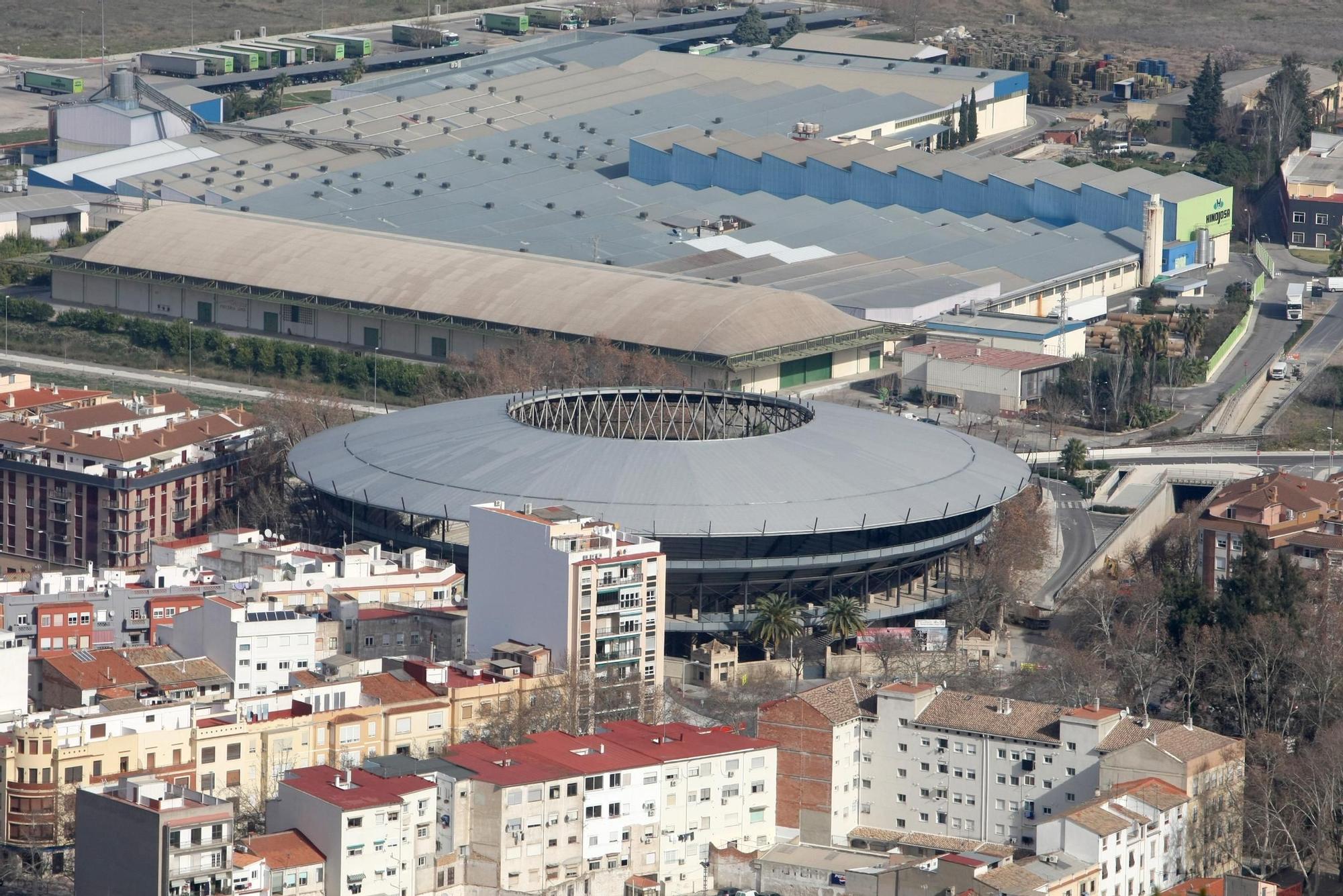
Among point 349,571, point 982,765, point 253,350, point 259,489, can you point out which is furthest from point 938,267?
point 982,765

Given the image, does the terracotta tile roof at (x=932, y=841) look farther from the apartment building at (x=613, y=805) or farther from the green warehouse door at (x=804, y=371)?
the green warehouse door at (x=804, y=371)

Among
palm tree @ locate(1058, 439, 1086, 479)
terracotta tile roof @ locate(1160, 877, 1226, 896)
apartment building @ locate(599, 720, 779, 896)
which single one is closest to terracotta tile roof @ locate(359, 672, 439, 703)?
apartment building @ locate(599, 720, 779, 896)

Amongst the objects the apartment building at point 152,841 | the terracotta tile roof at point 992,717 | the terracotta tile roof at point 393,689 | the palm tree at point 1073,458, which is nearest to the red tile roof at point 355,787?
the apartment building at point 152,841

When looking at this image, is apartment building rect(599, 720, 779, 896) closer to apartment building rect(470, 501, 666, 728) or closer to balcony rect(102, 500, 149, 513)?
apartment building rect(470, 501, 666, 728)

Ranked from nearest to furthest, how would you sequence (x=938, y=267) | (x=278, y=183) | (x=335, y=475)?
(x=335, y=475), (x=938, y=267), (x=278, y=183)

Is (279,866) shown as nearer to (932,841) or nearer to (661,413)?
(932,841)

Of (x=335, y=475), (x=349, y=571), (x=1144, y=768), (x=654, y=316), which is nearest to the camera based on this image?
(x=1144, y=768)

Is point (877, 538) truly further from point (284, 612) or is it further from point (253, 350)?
point (253, 350)
